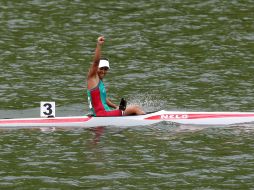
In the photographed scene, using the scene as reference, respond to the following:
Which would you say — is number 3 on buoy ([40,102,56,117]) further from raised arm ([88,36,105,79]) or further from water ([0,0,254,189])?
raised arm ([88,36,105,79])

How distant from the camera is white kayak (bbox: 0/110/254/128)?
34.4m

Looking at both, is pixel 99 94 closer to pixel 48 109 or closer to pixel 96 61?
pixel 96 61

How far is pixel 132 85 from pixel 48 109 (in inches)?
328

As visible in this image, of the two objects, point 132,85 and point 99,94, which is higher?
point 99,94

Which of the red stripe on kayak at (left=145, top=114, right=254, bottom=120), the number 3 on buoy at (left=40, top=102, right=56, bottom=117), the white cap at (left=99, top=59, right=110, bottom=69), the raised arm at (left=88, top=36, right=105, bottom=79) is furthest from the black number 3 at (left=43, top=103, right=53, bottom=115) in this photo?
the red stripe on kayak at (left=145, top=114, right=254, bottom=120)

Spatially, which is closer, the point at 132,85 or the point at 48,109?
the point at 48,109

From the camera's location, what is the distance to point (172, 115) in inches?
1371

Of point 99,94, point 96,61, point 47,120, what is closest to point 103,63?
point 96,61

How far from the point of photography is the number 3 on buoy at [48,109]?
34219 mm

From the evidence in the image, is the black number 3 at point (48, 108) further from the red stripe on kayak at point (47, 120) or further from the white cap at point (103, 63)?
the white cap at point (103, 63)

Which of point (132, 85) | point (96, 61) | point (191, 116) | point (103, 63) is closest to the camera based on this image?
point (96, 61)

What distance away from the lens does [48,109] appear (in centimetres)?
3441

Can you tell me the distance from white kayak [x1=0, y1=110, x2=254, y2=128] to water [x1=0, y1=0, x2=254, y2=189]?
416mm

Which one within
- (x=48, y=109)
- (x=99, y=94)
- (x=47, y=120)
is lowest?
(x=47, y=120)
